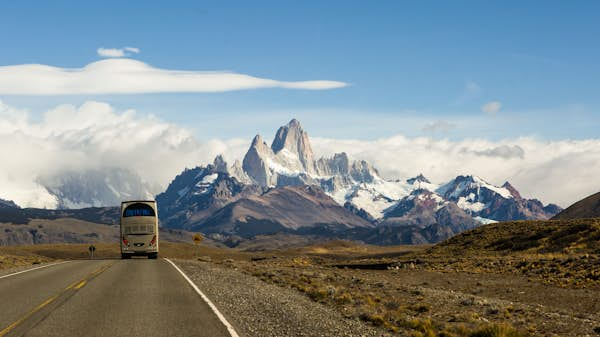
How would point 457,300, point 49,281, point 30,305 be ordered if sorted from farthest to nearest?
point 49,281 → point 457,300 → point 30,305

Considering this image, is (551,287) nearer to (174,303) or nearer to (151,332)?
(174,303)

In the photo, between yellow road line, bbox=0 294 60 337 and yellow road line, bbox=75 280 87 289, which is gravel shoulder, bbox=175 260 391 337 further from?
yellow road line, bbox=0 294 60 337

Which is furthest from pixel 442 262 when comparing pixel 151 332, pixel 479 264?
pixel 151 332

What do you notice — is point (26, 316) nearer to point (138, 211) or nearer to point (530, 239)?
point (138, 211)

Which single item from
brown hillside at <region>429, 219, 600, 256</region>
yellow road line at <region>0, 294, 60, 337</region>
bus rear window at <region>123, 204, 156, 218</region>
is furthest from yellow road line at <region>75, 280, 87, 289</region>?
brown hillside at <region>429, 219, 600, 256</region>

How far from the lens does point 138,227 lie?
63750 mm

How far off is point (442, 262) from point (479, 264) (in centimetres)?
737

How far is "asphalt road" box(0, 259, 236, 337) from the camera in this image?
58.7 ft

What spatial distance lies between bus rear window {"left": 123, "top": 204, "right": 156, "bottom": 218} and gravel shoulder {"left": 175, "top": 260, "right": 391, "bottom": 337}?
106ft

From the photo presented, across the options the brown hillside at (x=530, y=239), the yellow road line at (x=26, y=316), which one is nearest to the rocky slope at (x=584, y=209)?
the brown hillside at (x=530, y=239)

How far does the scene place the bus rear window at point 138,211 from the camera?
209 ft

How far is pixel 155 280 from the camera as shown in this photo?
1356 inches

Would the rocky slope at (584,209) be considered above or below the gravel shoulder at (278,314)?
above

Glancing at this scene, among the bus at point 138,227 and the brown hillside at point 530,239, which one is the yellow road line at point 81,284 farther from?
the brown hillside at point 530,239
